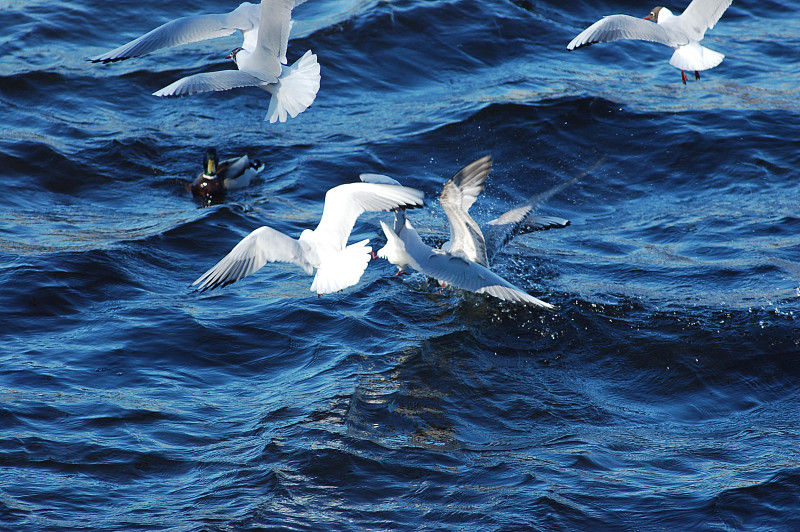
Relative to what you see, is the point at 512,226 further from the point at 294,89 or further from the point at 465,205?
the point at 294,89

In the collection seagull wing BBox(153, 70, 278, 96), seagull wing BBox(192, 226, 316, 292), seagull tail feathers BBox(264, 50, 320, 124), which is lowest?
seagull wing BBox(192, 226, 316, 292)

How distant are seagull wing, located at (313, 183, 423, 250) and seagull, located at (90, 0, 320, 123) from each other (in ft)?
4.80

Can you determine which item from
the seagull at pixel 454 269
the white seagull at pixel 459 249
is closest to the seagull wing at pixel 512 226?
the white seagull at pixel 459 249

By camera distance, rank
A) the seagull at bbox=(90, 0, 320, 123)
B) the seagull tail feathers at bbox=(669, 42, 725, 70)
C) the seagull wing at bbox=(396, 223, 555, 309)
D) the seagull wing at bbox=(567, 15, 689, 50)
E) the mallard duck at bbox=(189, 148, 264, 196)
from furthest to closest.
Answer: the mallard duck at bbox=(189, 148, 264, 196) → the seagull tail feathers at bbox=(669, 42, 725, 70) → the seagull wing at bbox=(567, 15, 689, 50) → the seagull at bbox=(90, 0, 320, 123) → the seagull wing at bbox=(396, 223, 555, 309)

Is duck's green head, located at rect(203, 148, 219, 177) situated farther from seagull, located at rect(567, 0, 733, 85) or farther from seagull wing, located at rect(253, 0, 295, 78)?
seagull, located at rect(567, 0, 733, 85)

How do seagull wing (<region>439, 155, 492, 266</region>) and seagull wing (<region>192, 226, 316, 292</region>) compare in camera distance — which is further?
seagull wing (<region>439, 155, 492, 266</region>)

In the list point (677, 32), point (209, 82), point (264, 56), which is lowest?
point (209, 82)

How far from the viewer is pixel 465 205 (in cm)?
688

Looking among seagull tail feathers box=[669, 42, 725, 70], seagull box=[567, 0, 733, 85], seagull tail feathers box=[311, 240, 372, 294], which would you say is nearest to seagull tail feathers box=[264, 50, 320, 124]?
seagull tail feathers box=[311, 240, 372, 294]

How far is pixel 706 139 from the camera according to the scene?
10852mm

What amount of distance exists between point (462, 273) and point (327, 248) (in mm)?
1095

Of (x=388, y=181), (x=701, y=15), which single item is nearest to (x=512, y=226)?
(x=388, y=181)

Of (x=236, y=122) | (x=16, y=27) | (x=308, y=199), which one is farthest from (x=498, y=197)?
(x=16, y=27)

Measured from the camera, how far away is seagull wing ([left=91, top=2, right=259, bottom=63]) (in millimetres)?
8391
